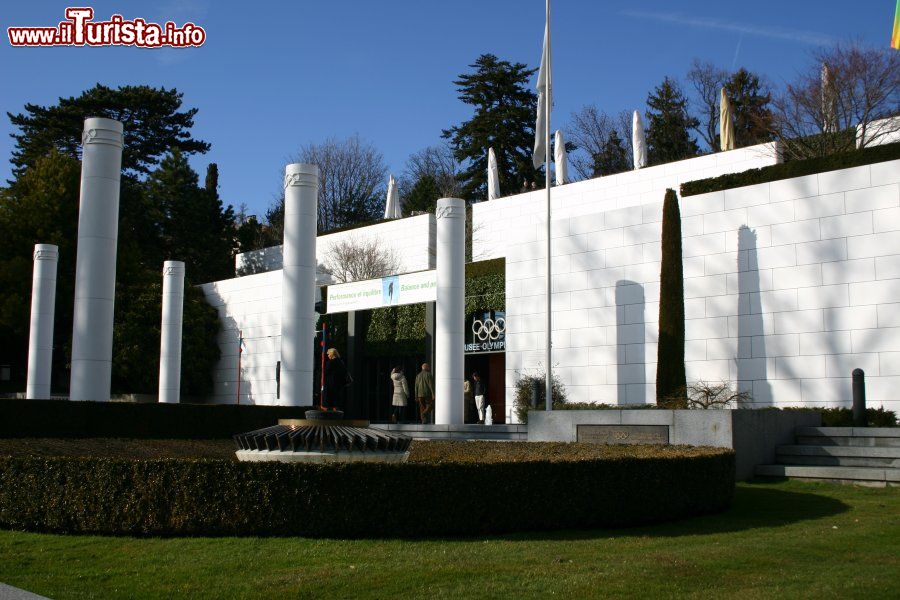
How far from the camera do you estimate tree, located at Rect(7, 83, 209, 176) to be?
1900 inches

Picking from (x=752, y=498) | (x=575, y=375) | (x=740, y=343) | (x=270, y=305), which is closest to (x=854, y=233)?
(x=740, y=343)

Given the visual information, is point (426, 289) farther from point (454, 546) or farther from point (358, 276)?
point (454, 546)

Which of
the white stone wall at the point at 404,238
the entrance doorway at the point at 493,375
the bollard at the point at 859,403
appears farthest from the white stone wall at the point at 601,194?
the bollard at the point at 859,403

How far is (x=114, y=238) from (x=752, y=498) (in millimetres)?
13381

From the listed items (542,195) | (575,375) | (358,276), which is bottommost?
(575,375)

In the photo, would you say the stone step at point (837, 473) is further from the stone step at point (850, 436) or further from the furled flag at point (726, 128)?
the furled flag at point (726, 128)

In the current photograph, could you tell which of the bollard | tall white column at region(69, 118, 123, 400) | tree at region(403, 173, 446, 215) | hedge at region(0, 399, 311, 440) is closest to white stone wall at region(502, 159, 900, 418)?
the bollard

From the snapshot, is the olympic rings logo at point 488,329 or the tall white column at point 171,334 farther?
the tall white column at point 171,334

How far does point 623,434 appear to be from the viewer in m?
14.5

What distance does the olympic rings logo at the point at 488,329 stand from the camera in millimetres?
28547

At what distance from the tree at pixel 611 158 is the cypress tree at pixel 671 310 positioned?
3778 centimetres

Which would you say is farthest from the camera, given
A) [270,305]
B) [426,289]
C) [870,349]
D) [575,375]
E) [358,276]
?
[358,276]

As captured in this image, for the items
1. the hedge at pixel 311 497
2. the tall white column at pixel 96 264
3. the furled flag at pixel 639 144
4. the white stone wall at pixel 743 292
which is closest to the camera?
the hedge at pixel 311 497

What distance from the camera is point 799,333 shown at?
1859 cm
